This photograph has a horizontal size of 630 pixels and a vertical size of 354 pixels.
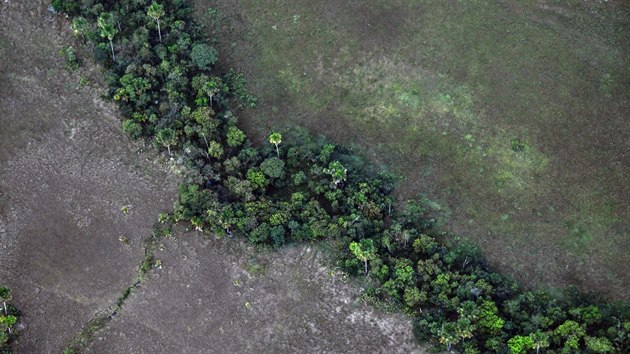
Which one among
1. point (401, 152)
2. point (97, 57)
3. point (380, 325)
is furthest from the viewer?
point (97, 57)

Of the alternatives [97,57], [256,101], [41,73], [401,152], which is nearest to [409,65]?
[401,152]

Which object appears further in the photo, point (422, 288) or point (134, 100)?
point (134, 100)

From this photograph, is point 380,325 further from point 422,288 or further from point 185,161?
point 185,161

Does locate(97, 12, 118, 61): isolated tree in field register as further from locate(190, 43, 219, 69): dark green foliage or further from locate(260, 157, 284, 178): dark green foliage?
locate(260, 157, 284, 178): dark green foliage

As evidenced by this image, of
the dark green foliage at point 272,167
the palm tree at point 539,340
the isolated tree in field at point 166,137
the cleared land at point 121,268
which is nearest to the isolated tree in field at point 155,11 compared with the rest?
the cleared land at point 121,268

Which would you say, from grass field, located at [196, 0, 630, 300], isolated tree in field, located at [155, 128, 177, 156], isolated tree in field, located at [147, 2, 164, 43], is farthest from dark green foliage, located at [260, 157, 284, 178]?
isolated tree in field, located at [147, 2, 164, 43]

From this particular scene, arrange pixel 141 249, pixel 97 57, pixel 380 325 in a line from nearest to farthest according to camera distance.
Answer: pixel 380 325
pixel 141 249
pixel 97 57
